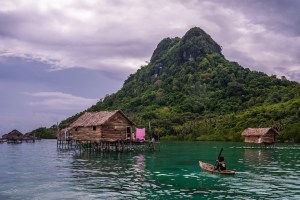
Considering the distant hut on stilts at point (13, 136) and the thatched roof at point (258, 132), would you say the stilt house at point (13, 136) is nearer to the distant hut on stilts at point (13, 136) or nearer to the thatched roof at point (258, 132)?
the distant hut on stilts at point (13, 136)

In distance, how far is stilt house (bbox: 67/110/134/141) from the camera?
61.1 m

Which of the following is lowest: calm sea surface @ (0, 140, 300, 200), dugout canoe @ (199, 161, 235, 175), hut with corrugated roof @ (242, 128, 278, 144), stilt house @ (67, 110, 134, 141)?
calm sea surface @ (0, 140, 300, 200)

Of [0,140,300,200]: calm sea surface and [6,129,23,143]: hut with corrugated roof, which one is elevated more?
[6,129,23,143]: hut with corrugated roof

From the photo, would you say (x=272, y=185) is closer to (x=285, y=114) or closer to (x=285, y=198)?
(x=285, y=198)

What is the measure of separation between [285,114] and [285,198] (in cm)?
10142

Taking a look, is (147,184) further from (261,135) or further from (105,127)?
(261,135)

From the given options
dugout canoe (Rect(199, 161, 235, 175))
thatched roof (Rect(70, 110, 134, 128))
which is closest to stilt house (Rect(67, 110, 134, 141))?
thatched roof (Rect(70, 110, 134, 128))

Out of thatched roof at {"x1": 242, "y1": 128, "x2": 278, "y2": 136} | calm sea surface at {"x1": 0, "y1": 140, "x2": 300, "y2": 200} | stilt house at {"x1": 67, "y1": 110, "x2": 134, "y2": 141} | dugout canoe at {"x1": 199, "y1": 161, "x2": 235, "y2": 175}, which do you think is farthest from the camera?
thatched roof at {"x1": 242, "y1": 128, "x2": 278, "y2": 136}

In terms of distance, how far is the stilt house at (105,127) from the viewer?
201ft

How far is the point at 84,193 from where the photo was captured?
963 inches

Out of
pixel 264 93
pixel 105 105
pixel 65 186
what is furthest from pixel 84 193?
pixel 105 105

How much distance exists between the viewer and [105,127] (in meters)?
61.2

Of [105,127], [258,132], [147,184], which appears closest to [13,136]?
[105,127]

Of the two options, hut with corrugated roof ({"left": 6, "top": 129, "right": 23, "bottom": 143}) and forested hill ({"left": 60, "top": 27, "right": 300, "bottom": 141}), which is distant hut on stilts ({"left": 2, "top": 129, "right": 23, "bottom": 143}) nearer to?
hut with corrugated roof ({"left": 6, "top": 129, "right": 23, "bottom": 143})
